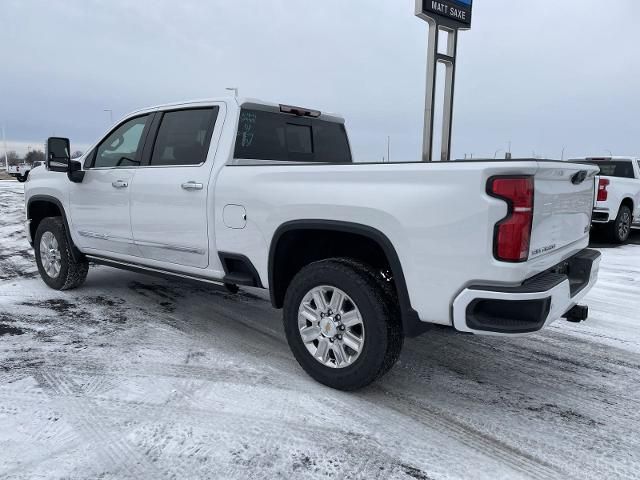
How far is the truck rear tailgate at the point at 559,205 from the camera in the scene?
2.57 m

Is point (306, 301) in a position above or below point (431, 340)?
above

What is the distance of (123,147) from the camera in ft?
15.5

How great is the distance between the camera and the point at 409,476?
7.62 feet

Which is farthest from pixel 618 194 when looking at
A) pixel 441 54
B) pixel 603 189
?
pixel 441 54

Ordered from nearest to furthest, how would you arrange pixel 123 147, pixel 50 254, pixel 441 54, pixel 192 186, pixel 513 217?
pixel 513 217 → pixel 192 186 → pixel 123 147 → pixel 50 254 → pixel 441 54

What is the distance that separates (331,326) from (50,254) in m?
3.96

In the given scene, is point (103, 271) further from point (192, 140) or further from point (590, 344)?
point (590, 344)

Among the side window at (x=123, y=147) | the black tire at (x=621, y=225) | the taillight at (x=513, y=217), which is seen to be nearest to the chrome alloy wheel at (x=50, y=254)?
the side window at (x=123, y=147)

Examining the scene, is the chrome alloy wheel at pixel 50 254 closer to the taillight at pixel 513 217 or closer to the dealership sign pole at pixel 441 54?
the taillight at pixel 513 217

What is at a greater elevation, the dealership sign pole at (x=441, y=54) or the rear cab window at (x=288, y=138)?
the dealership sign pole at (x=441, y=54)

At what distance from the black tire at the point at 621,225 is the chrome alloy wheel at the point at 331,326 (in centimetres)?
920

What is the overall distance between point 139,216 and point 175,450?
235 centimetres

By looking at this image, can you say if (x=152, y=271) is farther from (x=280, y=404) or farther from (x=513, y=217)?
(x=513, y=217)

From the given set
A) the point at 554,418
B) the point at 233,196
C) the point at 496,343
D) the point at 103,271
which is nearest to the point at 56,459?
the point at 233,196
